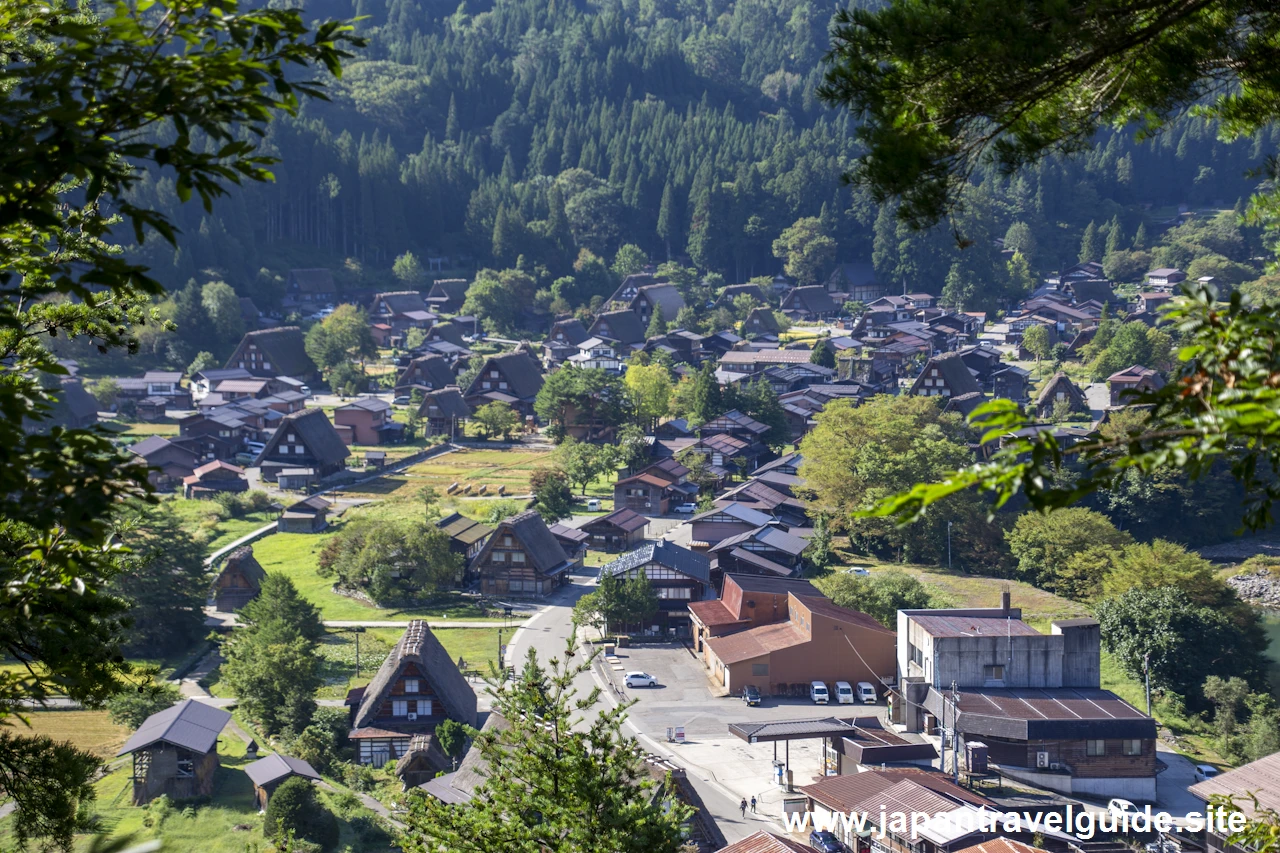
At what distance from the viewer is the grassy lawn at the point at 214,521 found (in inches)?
1178

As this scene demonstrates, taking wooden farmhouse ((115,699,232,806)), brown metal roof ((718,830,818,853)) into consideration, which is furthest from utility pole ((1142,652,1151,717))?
wooden farmhouse ((115,699,232,806))

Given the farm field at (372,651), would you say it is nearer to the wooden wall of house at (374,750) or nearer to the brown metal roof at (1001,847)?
the wooden wall of house at (374,750)

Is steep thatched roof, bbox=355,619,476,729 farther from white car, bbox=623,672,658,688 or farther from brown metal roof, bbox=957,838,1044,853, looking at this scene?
brown metal roof, bbox=957,838,1044,853

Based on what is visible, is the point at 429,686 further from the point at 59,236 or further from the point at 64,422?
the point at 64,422

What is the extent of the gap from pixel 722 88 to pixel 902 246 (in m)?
38.4

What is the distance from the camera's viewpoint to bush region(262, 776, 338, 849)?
1484 centimetres

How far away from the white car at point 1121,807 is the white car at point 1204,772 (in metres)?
1.68

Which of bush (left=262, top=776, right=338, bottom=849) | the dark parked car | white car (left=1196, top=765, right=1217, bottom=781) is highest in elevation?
bush (left=262, top=776, right=338, bottom=849)

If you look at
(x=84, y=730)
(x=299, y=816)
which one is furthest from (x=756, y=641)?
(x=84, y=730)

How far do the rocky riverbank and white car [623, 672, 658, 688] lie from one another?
1467 centimetres

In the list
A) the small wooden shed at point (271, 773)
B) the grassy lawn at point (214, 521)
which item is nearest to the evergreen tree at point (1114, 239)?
the grassy lawn at point (214, 521)

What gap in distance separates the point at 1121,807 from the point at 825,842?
4.60 metres

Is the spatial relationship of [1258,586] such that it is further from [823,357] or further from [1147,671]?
[823,357]

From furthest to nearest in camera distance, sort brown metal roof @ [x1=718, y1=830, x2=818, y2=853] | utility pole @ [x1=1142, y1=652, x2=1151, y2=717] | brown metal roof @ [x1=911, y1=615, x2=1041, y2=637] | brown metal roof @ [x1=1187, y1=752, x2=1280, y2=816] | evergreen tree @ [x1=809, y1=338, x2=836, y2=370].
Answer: evergreen tree @ [x1=809, y1=338, x2=836, y2=370] → utility pole @ [x1=1142, y1=652, x2=1151, y2=717] → brown metal roof @ [x1=911, y1=615, x2=1041, y2=637] → brown metal roof @ [x1=1187, y1=752, x2=1280, y2=816] → brown metal roof @ [x1=718, y1=830, x2=818, y2=853]
